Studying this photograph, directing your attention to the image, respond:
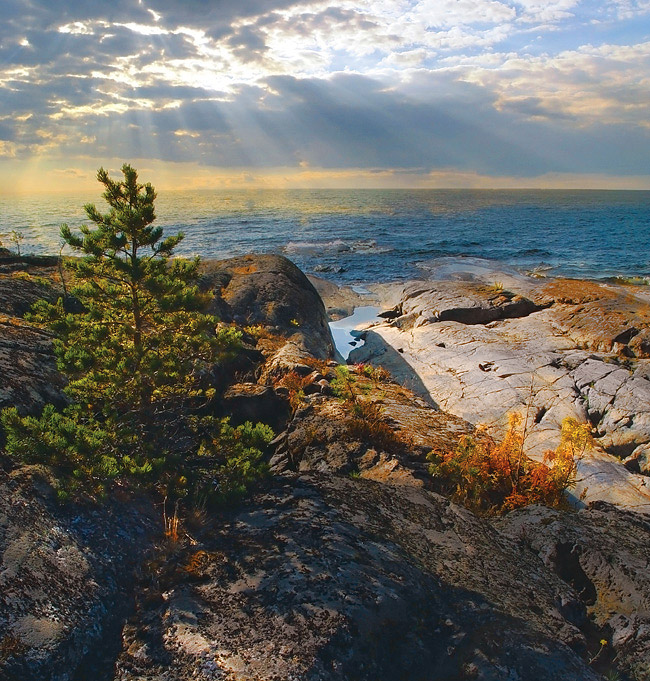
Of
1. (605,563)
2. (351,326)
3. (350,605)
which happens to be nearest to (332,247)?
(351,326)

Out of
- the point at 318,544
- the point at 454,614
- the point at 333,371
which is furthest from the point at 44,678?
the point at 333,371

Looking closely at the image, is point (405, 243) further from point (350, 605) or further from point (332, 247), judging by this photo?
point (350, 605)

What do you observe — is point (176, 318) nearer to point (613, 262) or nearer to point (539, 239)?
point (613, 262)

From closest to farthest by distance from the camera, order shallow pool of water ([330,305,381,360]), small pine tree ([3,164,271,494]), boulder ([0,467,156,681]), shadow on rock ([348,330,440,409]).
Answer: boulder ([0,467,156,681]) < small pine tree ([3,164,271,494]) < shadow on rock ([348,330,440,409]) < shallow pool of water ([330,305,381,360])

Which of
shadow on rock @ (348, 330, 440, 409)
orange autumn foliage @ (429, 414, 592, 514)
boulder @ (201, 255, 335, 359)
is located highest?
boulder @ (201, 255, 335, 359)

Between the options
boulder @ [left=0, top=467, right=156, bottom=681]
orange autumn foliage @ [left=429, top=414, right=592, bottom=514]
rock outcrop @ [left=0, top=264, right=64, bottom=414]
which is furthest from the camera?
orange autumn foliage @ [left=429, top=414, right=592, bottom=514]

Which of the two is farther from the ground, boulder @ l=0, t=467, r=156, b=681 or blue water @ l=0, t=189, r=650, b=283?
blue water @ l=0, t=189, r=650, b=283

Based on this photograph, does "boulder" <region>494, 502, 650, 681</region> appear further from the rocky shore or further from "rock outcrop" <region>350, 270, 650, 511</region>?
"rock outcrop" <region>350, 270, 650, 511</region>

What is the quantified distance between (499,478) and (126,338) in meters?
6.92

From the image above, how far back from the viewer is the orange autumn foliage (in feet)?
25.9

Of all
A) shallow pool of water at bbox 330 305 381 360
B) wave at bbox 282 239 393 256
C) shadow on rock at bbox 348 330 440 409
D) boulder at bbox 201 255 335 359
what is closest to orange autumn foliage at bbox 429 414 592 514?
shadow on rock at bbox 348 330 440 409

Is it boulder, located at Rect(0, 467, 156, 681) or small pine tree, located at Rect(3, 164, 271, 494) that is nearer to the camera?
boulder, located at Rect(0, 467, 156, 681)

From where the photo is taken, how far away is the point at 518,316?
78.8ft

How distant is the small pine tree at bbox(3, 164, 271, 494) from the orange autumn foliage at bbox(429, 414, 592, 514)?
4246 millimetres
